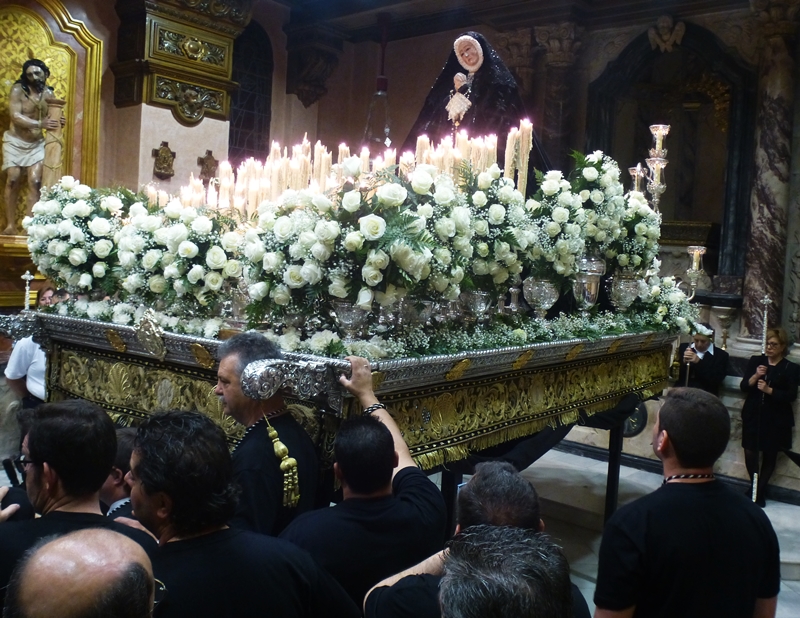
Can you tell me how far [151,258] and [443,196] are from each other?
1566 mm

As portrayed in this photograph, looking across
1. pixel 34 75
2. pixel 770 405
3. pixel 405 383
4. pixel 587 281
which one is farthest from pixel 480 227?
pixel 34 75

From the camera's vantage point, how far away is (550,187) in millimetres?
4496

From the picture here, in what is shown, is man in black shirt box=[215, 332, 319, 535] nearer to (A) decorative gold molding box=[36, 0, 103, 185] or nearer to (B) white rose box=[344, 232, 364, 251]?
(B) white rose box=[344, 232, 364, 251]

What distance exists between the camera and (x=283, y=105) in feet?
40.3

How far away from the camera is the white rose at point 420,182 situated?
10.9 ft

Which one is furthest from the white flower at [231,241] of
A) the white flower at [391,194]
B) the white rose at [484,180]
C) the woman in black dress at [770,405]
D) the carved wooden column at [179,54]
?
the carved wooden column at [179,54]

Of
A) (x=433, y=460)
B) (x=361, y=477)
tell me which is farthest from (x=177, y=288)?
(x=361, y=477)

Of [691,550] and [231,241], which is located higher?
[231,241]

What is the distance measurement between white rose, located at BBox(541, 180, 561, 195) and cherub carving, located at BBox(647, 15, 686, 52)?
Answer: 5821mm

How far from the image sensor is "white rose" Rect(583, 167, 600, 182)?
4.76 m

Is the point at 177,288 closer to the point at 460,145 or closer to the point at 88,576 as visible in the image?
the point at 460,145

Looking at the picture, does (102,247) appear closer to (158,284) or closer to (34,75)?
(158,284)

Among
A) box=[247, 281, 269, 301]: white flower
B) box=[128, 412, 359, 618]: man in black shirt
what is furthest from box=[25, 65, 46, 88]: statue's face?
box=[128, 412, 359, 618]: man in black shirt

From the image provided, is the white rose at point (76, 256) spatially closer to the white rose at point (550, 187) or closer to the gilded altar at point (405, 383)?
the gilded altar at point (405, 383)
